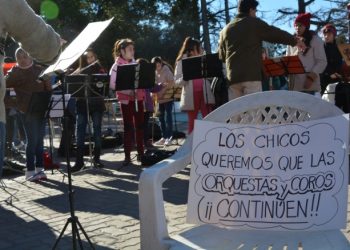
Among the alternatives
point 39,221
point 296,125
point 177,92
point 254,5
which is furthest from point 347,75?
point 296,125

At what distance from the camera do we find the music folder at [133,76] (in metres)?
7.50

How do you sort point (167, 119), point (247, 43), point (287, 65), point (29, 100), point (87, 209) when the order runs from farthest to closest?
point (167, 119), point (29, 100), point (287, 65), point (247, 43), point (87, 209)

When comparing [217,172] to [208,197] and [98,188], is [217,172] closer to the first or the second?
[208,197]

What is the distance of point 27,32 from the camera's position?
2.49m

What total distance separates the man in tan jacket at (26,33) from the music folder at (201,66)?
197 inches

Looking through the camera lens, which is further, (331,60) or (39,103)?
(331,60)

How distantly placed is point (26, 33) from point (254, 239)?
1.51 meters

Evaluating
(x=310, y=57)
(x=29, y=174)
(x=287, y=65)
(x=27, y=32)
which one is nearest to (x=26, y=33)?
(x=27, y=32)

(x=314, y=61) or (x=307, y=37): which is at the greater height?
(x=307, y=37)

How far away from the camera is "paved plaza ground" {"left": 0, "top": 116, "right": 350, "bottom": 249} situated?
4266mm

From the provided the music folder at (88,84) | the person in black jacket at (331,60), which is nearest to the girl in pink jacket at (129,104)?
the music folder at (88,84)

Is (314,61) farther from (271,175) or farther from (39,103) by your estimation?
(271,175)

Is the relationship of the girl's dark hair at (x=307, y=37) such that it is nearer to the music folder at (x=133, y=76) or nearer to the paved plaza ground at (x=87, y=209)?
the music folder at (x=133, y=76)

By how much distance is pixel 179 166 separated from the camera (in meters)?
2.78
